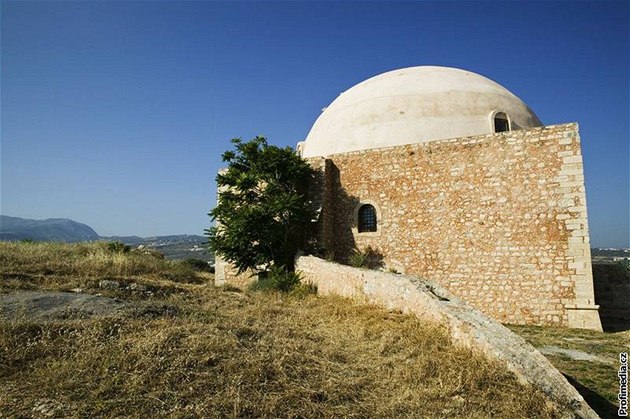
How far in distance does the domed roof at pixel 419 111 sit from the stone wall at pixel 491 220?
112 centimetres

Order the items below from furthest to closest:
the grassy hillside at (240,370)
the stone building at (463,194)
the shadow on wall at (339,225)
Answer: the shadow on wall at (339,225) → the stone building at (463,194) → the grassy hillside at (240,370)

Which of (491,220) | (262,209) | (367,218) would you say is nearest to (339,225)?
(367,218)

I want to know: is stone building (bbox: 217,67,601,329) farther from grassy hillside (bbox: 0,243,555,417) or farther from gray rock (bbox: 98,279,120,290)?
grassy hillside (bbox: 0,243,555,417)

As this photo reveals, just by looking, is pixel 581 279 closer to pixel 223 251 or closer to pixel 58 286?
pixel 223 251

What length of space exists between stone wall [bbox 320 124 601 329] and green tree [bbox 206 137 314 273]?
1.24m

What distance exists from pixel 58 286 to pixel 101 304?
278 centimetres

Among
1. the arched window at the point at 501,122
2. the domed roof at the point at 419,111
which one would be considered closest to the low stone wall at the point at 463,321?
the domed roof at the point at 419,111

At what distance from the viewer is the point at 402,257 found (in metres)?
11.1

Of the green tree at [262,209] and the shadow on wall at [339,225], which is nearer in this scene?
the green tree at [262,209]

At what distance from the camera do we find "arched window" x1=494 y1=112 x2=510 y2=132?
38.1 ft

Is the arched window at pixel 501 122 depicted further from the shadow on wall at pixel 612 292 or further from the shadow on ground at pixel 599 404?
the shadow on ground at pixel 599 404

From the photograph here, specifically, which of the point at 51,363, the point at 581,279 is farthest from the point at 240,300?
the point at 581,279

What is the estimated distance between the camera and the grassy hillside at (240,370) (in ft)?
9.53

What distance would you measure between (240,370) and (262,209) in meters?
7.64
